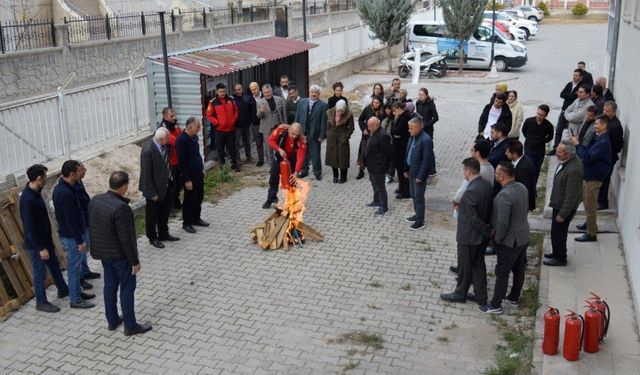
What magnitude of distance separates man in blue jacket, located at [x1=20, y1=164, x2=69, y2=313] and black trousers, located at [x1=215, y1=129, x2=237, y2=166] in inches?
219

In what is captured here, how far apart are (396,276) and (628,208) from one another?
3.19 m

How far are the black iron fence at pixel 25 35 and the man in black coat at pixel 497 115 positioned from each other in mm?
10924

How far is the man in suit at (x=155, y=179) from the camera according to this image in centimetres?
895

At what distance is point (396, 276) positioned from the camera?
8586 mm

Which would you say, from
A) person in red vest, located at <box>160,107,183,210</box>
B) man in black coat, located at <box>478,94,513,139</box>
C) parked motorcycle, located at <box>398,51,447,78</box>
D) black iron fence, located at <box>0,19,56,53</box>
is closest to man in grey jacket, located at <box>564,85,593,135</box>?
man in black coat, located at <box>478,94,513,139</box>

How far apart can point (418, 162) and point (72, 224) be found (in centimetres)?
494

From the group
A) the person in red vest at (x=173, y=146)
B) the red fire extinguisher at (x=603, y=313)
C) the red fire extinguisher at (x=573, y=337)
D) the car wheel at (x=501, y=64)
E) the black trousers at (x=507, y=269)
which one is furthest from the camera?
the car wheel at (x=501, y=64)

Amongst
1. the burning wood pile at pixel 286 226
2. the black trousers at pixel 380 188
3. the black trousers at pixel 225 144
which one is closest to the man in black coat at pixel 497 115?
the black trousers at pixel 380 188

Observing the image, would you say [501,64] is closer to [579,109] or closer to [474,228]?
[579,109]

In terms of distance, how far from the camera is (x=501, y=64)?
88.8 feet

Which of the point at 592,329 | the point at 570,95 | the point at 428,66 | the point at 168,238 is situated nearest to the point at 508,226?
the point at 592,329

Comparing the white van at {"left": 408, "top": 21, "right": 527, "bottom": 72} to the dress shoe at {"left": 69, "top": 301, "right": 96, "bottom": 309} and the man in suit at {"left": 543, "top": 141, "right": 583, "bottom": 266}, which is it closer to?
the man in suit at {"left": 543, "top": 141, "right": 583, "bottom": 266}

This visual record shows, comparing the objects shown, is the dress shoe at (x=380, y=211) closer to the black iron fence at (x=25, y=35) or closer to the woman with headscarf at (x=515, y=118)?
the woman with headscarf at (x=515, y=118)

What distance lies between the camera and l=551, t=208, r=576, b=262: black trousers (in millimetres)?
8266
